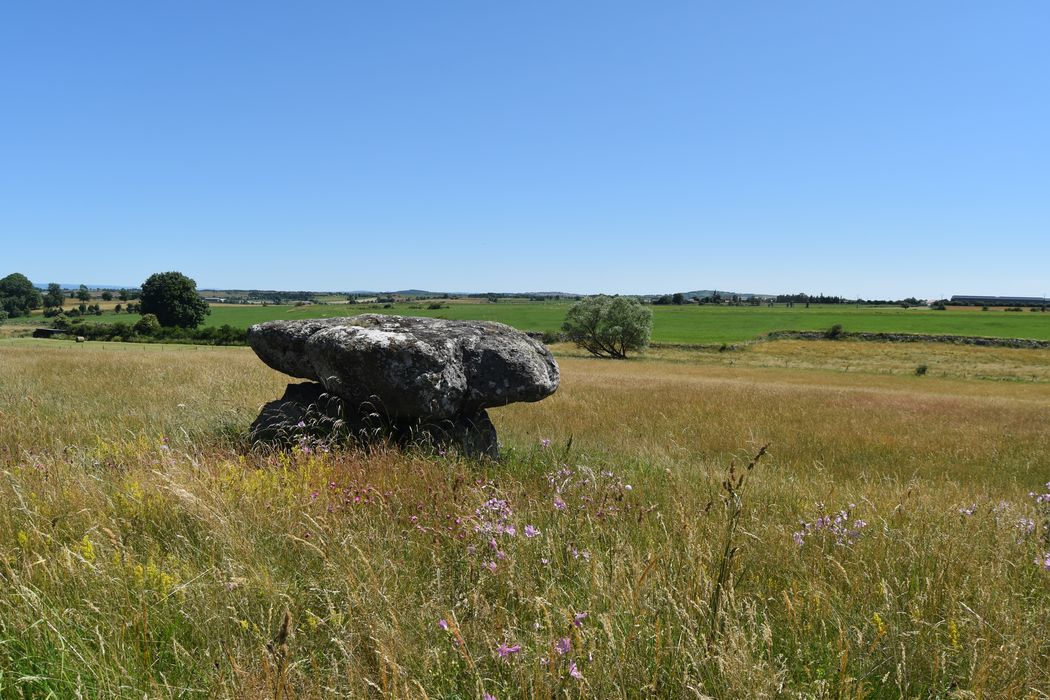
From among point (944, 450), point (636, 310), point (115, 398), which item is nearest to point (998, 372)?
point (636, 310)

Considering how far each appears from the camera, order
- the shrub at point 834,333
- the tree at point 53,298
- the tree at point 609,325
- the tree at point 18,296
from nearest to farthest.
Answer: the tree at point 609,325
the shrub at point 834,333
the tree at point 18,296
the tree at point 53,298

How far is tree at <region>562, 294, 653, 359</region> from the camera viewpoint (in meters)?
66.2

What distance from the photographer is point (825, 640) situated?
264cm

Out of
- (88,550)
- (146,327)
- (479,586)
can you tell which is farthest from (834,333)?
(88,550)

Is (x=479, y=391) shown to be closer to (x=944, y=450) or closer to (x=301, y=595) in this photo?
(x=301, y=595)

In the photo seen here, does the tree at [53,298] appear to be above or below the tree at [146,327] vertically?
above

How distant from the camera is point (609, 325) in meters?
66.6

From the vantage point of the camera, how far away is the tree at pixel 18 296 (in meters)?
109

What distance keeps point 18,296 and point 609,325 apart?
123303mm

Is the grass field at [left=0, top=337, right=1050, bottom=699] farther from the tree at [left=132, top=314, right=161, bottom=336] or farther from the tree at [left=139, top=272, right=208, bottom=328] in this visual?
the tree at [left=139, top=272, right=208, bottom=328]

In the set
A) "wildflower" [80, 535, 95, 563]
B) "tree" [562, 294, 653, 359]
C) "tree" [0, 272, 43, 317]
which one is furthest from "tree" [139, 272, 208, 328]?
Result: "wildflower" [80, 535, 95, 563]

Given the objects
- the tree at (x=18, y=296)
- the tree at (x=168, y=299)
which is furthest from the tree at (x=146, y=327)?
the tree at (x=18, y=296)

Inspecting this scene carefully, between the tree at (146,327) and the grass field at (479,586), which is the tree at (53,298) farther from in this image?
the grass field at (479,586)

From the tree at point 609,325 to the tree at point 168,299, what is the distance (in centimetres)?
6271
